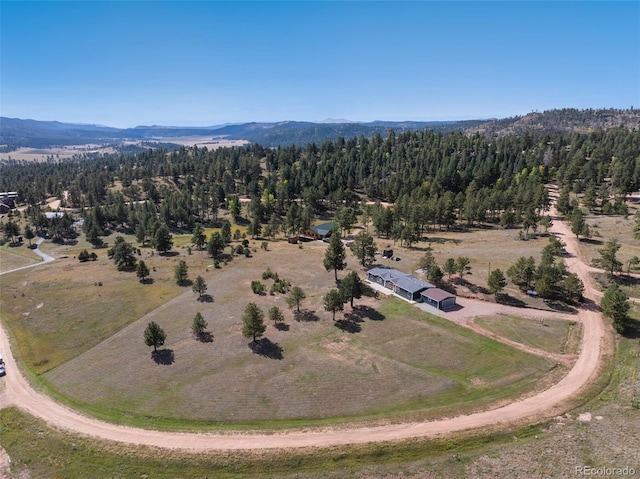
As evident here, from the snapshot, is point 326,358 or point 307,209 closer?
point 326,358

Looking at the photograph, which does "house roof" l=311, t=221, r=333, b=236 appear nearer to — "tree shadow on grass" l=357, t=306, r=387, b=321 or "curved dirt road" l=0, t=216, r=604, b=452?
"tree shadow on grass" l=357, t=306, r=387, b=321

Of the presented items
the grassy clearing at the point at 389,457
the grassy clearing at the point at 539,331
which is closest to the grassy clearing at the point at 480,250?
the grassy clearing at the point at 539,331

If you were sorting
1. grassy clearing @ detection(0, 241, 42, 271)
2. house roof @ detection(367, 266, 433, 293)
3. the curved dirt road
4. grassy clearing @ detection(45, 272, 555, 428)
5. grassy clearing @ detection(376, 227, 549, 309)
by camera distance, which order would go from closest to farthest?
the curved dirt road
grassy clearing @ detection(45, 272, 555, 428)
house roof @ detection(367, 266, 433, 293)
grassy clearing @ detection(376, 227, 549, 309)
grassy clearing @ detection(0, 241, 42, 271)

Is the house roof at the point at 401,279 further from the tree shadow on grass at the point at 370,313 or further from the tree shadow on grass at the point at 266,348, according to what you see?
the tree shadow on grass at the point at 266,348

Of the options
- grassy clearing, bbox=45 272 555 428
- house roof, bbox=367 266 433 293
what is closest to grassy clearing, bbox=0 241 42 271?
grassy clearing, bbox=45 272 555 428

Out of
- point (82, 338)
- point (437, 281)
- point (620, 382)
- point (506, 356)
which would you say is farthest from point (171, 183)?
point (620, 382)

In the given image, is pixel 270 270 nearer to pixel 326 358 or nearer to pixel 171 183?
pixel 326 358
